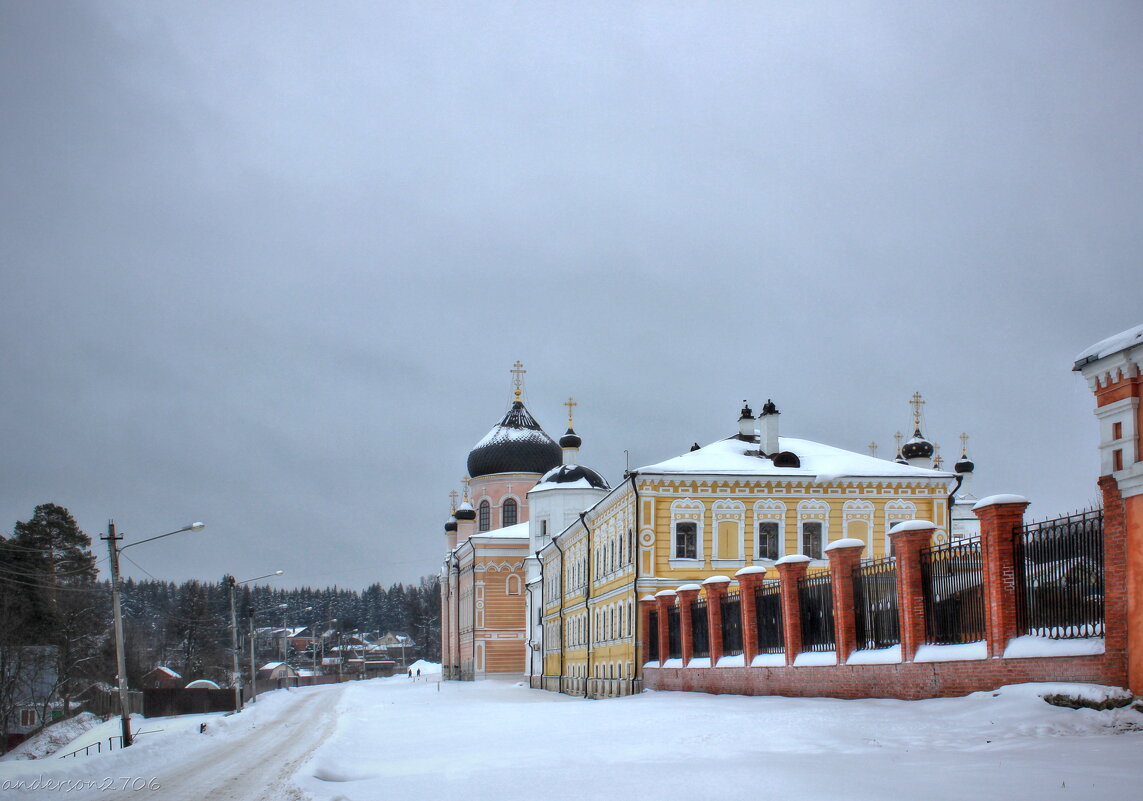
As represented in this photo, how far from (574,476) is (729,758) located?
159ft

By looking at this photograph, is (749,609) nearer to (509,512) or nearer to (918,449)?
(918,449)

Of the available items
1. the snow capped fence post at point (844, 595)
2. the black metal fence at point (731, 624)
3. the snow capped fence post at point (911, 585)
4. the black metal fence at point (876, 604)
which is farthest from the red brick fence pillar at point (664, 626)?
the snow capped fence post at point (911, 585)

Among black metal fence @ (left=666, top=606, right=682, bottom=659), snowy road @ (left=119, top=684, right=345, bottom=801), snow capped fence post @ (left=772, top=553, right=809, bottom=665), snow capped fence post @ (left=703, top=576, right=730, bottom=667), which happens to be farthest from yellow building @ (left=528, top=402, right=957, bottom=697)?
snow capped fence post @ (left=772, top=553, right=809, bottom=665)

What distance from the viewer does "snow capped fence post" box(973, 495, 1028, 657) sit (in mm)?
13695

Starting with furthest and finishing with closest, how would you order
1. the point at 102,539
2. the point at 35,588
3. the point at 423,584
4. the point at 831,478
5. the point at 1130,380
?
1. the point at 423,584
2. the point at 35,588
3. the point at 831,478
4. the point at 102,539
5. the point at 1130,380

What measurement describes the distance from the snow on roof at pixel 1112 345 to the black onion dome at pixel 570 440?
1942 inches

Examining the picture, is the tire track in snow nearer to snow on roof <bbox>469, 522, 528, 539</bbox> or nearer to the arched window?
snow on roof <bbox>469, 522, 528, 539</bbox>

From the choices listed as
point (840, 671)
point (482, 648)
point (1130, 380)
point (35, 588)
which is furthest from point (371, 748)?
point (482, 648)

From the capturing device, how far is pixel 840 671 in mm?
17578

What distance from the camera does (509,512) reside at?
77562 mm

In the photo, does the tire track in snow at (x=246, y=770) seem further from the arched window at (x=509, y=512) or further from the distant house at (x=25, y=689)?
the arched window at (x=509, y=512)

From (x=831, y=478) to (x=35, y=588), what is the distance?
131 ft

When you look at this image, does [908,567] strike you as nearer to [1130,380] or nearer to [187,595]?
[1130,380]

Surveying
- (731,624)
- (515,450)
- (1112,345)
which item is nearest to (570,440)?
(515,450)
